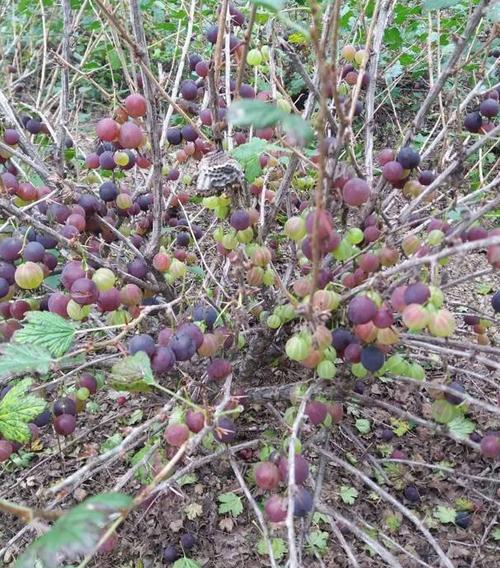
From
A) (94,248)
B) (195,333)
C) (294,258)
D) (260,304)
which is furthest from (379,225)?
(94,248)

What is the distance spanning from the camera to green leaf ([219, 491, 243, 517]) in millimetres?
1705

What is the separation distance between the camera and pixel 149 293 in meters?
1.53

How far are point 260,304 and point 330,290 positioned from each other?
0.41 metres

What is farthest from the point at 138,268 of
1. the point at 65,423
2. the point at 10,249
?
the point at 65,423

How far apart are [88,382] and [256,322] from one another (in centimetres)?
65

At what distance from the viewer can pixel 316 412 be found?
118 cm

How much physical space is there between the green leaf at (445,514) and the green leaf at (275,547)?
485 millimetres

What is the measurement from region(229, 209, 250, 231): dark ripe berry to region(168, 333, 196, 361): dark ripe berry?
0.94ft

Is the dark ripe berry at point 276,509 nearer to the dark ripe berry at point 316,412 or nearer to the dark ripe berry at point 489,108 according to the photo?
the dark ripe berry at point 316,412

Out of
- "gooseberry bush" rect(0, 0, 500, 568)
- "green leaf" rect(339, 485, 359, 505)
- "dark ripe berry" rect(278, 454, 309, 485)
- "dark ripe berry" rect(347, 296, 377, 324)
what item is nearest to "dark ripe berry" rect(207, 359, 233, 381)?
"gooseberry bush" rect(0, 0, 500, 568)

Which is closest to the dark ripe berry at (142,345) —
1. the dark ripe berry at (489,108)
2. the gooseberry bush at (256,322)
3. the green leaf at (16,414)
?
the gooseberry bush at (256,322)

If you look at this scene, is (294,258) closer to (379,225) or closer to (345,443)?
(379,225)

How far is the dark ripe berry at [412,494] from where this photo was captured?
1.73m

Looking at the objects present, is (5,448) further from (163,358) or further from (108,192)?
(108,192)
